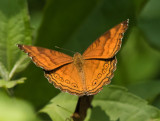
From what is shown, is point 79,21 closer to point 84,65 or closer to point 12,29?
point 84,65

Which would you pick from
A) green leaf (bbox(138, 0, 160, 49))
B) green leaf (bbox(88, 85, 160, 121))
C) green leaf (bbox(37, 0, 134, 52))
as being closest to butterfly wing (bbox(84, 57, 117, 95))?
green leaf (bbox(88, 85, 160, 121))

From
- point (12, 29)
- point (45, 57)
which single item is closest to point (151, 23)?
point (45, 57)

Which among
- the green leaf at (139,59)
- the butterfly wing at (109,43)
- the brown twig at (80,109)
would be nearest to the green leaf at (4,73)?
the brown twig at (80,109)

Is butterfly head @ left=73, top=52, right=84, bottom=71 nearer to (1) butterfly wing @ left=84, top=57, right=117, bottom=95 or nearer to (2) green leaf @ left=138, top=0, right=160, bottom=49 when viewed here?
(1) butterfly wing @ left=84, top=57, right=117, bottom=95

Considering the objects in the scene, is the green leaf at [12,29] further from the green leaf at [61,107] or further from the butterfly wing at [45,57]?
the green leaf at [61,107]

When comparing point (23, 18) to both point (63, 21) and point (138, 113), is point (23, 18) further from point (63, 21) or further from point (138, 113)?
point (138, 113)

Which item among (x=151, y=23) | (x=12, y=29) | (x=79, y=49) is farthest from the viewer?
(x=151, y=23)
